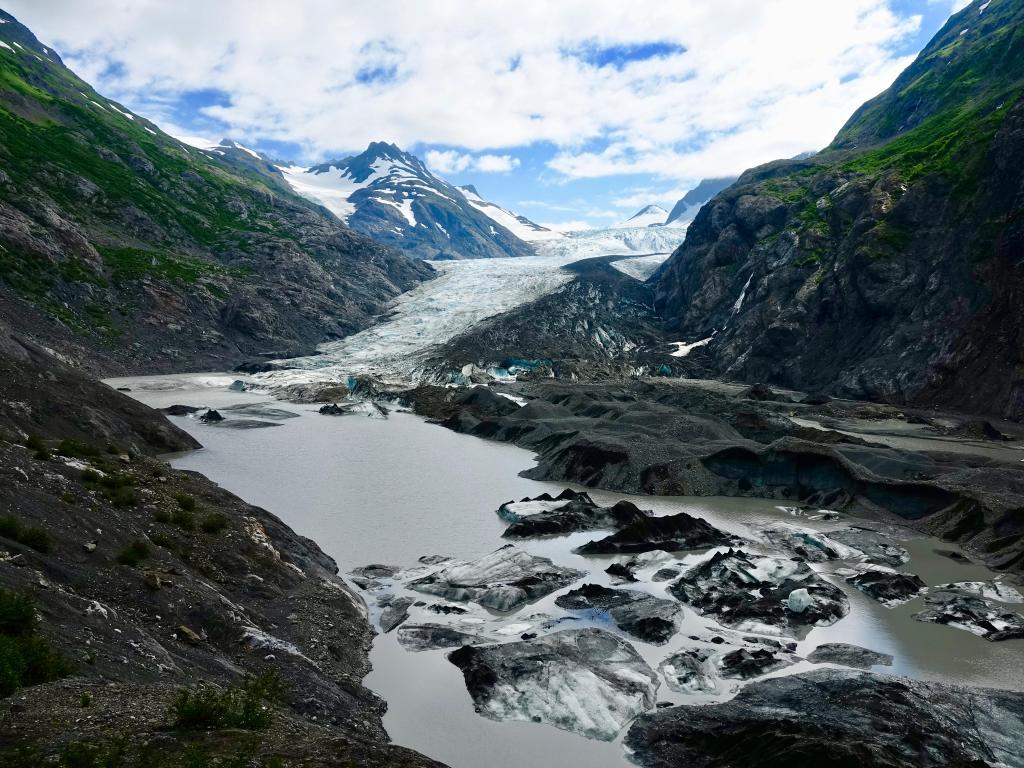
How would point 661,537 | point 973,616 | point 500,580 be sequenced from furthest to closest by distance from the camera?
point 661,537
point 500,580
point 973,616

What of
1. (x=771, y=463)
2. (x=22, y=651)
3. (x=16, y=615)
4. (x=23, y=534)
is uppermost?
(x=23, y=534)

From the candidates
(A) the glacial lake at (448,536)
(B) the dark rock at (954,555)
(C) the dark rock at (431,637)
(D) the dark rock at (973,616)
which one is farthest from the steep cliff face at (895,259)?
(C) the dark rock at (431,637)

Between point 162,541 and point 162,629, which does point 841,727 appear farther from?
point 162,541

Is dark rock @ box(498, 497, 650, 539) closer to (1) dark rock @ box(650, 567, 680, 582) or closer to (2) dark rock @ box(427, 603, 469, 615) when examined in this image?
(1) dark rock @ box(650, 567, 680, 582)

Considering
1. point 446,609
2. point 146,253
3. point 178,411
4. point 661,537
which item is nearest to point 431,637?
point 446,609

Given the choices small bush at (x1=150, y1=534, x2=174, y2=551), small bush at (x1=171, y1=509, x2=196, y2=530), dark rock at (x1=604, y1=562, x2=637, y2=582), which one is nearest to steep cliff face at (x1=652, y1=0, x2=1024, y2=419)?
dark rock at (x1=604, y1=562, x2=637, y2=582)

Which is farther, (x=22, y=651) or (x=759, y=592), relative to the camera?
(x=759, y=592)
